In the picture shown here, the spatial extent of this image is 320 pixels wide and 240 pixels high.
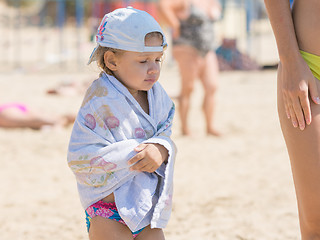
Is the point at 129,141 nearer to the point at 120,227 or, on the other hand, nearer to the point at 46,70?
the point at 120,227

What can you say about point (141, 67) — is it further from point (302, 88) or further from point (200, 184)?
point (200, 184)

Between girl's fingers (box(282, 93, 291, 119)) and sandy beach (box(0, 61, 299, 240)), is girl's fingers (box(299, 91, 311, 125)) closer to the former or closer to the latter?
girl's fingers (box(282, 93, 291, 119))

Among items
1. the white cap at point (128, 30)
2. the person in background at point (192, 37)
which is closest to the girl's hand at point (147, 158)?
the white cap at point (128, 30)

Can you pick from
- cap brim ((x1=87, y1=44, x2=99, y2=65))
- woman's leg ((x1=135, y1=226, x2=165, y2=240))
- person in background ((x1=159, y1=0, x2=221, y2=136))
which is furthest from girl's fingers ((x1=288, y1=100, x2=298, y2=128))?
person in background ((x1=159, y1=0, x2=221, y2=136))

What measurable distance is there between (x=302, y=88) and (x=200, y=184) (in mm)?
2732

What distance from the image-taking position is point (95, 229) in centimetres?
232

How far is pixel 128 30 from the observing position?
2268 mm

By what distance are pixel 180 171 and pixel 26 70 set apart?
9316 mm

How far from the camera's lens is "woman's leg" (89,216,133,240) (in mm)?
2281

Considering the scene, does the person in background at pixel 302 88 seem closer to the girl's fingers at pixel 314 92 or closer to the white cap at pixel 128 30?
the girl's fingers at pixel 314 92

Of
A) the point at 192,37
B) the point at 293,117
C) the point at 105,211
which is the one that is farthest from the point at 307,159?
the point at 192,37

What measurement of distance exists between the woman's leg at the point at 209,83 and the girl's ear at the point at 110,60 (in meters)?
4.10

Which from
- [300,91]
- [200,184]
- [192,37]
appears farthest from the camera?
[192,37]

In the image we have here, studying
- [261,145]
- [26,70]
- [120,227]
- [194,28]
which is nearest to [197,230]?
[120,227]
